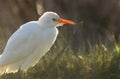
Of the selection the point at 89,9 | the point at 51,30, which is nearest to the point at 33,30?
the point at 51,30

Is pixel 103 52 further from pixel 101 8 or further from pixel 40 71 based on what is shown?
pixel 101 8

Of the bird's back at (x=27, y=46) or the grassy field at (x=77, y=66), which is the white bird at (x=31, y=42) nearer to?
the bird's back at (x=27, y=46)

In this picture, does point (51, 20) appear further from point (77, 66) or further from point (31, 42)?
point (77, 66)

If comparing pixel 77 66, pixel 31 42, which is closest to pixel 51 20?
pixel 31 42

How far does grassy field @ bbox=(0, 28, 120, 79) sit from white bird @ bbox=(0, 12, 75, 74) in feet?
0.56

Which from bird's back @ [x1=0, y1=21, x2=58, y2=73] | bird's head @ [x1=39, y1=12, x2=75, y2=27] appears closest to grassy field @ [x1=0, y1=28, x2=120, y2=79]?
bird's back @ [x1=0, y1=21, x2=58, y2=73]

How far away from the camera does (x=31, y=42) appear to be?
22.3 feet

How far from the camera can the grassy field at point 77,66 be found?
6.79 meters

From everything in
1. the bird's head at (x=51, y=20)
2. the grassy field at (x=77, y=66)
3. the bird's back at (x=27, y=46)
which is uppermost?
the bird's head at (x=51, y=20)

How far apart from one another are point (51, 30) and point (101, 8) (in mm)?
7496

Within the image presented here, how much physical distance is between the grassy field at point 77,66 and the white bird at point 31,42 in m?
0.17

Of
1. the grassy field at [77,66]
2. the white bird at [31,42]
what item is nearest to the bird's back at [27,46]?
the white bird at [31,42]

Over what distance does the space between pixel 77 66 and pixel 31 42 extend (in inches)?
24.7

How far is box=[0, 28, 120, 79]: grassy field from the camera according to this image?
22.3 ft
